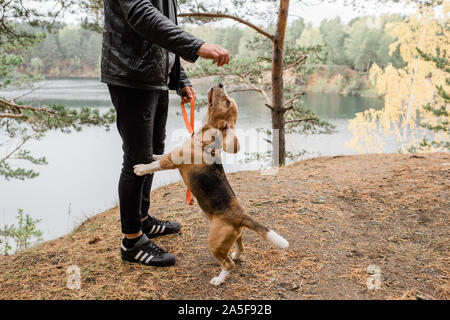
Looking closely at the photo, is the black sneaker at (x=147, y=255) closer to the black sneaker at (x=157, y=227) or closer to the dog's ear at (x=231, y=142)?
the black sneaker at (x=157, y=227)

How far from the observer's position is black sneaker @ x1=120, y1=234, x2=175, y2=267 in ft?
7.75

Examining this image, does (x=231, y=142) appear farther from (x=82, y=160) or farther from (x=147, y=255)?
(x=82, y=160)

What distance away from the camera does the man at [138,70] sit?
1767 millimetres

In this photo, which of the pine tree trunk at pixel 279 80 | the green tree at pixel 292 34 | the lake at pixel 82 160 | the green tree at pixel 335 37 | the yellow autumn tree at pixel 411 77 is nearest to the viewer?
the pine tree trunk at pixel 279 80

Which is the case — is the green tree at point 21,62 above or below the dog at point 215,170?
above

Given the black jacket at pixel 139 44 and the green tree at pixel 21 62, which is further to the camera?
the green tree at pixel 21 62

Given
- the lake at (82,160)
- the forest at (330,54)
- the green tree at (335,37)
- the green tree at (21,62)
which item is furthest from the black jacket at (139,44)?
the green tree at (335,37)

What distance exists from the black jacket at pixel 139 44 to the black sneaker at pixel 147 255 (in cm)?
121

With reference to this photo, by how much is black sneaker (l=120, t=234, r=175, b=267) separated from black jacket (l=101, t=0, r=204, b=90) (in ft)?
3.97

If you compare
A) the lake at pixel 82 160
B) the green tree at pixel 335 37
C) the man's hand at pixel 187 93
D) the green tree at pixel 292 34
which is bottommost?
the lake at pixel 82 160

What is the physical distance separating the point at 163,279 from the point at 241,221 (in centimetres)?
73

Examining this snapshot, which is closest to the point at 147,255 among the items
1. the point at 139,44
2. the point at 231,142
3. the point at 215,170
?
the point at 215,170
